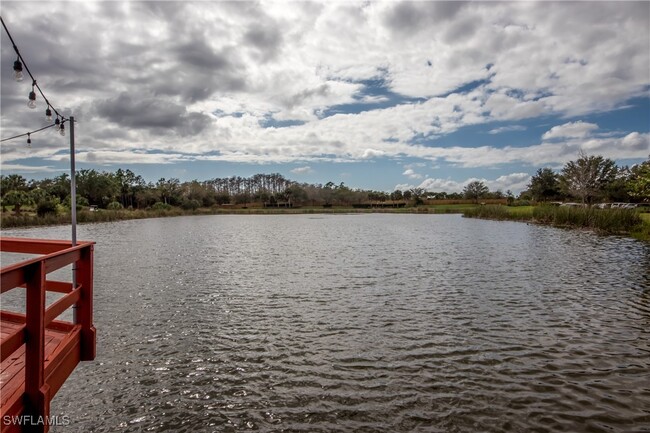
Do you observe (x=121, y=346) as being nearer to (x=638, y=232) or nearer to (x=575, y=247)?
(x=575, y=247)

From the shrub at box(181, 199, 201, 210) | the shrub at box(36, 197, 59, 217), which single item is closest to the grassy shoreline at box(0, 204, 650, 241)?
the shrub at box(36, 197, 59, 217)

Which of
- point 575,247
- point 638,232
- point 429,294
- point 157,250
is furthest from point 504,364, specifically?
point 638,232

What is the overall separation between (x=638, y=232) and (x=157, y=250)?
4134 centimetres

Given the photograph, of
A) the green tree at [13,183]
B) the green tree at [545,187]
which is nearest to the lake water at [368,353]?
the green tree at [545,187]

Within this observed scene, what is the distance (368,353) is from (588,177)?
84353 mm

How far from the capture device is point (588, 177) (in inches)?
2953

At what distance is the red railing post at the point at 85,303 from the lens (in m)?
7.39

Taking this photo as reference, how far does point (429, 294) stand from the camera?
1454 cm

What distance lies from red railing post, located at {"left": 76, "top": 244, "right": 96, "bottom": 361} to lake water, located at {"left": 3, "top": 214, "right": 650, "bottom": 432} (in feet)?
2.42

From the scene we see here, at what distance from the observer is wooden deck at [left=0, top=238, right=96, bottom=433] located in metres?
4.54

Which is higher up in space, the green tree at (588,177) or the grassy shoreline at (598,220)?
the green tree at (588,177)

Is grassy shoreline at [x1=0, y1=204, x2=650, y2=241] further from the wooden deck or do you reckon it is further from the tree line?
the wooden deck

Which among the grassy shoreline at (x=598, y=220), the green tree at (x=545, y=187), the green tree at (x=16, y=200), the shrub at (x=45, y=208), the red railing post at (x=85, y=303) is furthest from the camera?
the green tree at (x=545, y=187)

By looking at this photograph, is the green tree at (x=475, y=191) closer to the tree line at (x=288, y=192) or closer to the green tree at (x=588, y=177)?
the tree line at (x=288, y=192)
